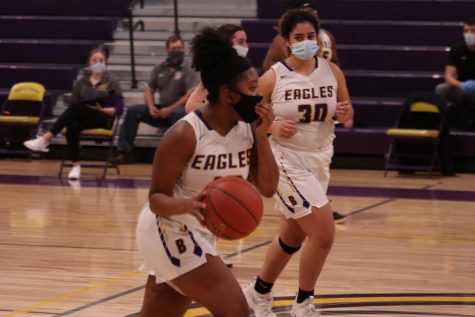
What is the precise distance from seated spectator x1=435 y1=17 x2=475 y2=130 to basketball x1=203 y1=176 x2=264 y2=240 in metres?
9.04

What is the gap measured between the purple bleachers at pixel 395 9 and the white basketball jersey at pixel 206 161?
10773mm

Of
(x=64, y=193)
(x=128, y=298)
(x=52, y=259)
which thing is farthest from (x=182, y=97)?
(x=128, y=298)

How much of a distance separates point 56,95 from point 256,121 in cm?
1063

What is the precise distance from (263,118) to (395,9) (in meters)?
10.9

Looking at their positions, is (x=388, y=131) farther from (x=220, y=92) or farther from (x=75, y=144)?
(x=220, y=92)

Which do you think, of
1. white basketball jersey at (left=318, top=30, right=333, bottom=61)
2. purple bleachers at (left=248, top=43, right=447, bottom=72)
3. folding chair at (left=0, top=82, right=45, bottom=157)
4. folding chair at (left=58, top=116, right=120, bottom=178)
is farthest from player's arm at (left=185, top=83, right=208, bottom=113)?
purple bleachers at (left=248, top=43, right=447, bottom=72)

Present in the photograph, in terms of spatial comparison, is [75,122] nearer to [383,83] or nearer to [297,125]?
[383,83]

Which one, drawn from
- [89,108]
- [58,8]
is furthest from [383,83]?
[58,8]

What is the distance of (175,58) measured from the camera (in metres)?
13.0

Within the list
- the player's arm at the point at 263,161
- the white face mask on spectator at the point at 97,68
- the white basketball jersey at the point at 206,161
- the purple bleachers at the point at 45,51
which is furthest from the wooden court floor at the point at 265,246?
the purple bleachers at the point at 45,51

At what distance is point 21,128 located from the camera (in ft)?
46.4

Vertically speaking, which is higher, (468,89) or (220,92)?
(220,92)

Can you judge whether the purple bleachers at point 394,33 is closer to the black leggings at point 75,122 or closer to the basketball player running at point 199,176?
the black leggings at point 75,122

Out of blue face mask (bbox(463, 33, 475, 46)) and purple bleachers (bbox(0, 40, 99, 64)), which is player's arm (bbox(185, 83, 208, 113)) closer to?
blue face mask (bbox(463, 33, 475, 46))
